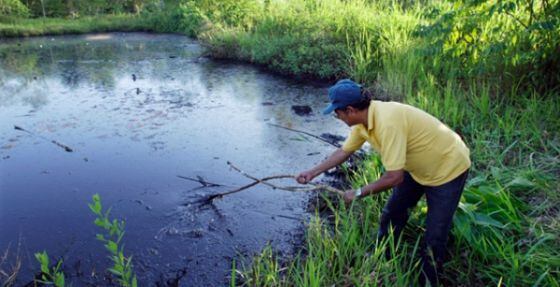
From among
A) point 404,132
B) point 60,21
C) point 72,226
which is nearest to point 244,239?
point 72,226

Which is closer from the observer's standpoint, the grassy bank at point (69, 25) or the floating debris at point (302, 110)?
the floating debris at point (302, 110)

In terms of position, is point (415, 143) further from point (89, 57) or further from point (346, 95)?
point (89, 57)

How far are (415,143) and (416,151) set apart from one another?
49 millimetres

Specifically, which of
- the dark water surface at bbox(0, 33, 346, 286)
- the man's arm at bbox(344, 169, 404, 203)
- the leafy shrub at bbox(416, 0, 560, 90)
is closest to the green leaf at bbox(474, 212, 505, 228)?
the man's arm at bbox(344, 169, 404, 203)

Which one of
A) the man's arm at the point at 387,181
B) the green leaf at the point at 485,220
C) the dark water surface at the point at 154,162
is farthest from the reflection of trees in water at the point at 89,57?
the green leaf at the point at 485,220

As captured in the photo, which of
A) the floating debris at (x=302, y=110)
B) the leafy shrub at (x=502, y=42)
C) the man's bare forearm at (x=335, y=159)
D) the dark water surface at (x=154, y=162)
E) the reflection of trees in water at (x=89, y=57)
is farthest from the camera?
the reflection of trees in water at (x=89, y=57)

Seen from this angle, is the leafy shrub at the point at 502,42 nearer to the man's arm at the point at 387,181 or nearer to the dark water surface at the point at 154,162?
the dark water surface at the point at 154,162

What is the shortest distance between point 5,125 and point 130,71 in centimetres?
399

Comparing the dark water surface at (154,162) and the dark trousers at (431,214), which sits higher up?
the dark trousers at (431,214)

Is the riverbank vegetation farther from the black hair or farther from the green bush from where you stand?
the green bush

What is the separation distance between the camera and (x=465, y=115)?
4.27 meters

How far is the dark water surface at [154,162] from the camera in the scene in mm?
3199

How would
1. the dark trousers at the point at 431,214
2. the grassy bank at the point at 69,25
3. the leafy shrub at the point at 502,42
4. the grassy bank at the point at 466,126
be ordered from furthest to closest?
the grassy bank at the point at 69,25 < the leafy shrub at the point at 502,42 < the grassy bank at the point at 466,126 < the dark trousers at the point at 431,214

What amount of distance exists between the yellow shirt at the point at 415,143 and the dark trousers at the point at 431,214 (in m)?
0.07
